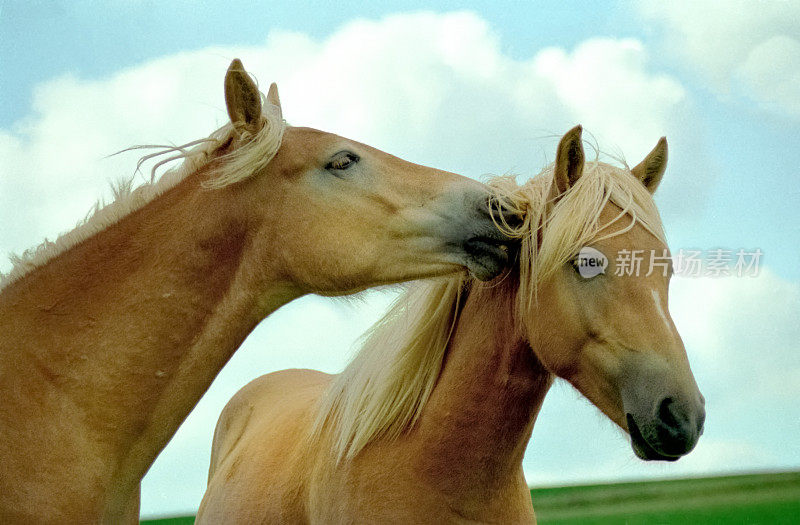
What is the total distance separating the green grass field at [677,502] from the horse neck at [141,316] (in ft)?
16.9

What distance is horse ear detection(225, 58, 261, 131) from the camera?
2.70m

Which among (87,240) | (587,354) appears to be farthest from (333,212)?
(587,354)

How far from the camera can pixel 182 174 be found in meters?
2.93

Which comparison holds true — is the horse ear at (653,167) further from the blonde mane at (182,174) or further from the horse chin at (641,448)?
the blonde mane at (182,174)

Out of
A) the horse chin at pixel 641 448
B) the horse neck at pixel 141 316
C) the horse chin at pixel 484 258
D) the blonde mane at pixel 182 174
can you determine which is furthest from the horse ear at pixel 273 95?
the horse chin at pixel 641 448

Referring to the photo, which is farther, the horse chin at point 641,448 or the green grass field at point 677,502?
the green grass field at point 677,502

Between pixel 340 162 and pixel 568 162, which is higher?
pixel 568 162

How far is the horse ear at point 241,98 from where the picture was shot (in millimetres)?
2695

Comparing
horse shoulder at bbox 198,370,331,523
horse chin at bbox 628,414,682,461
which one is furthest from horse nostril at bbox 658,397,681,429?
horse shoulder at bbox 198,370,331,523

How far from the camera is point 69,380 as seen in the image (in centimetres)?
262

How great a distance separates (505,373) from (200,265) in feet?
4.39

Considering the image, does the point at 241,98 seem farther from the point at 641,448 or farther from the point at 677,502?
the point at 677,502

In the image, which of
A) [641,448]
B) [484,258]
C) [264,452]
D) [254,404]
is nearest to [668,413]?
[641,448]

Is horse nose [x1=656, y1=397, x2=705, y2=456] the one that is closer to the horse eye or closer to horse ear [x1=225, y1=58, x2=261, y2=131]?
the horse eye
